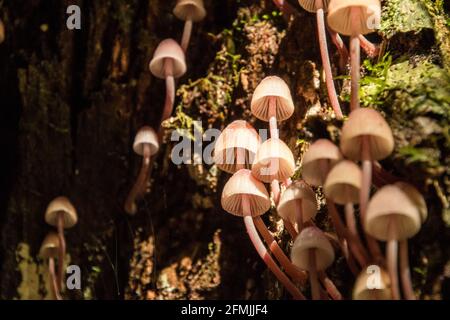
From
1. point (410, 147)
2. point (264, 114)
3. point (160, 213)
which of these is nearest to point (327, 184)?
point (410, 147)

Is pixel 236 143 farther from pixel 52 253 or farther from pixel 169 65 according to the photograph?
pixel 52 253

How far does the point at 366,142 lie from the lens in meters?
2.00

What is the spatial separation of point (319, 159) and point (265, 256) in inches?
21.3

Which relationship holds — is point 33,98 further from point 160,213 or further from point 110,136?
point 160,213

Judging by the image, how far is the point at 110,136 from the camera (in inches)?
139

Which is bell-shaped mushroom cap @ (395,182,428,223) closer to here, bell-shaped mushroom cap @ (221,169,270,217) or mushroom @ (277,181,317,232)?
mushroom @ (277,181,317,232)

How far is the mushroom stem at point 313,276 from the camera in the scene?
2.08 meters

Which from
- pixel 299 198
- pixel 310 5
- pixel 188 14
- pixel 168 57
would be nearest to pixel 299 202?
pixel 299 198

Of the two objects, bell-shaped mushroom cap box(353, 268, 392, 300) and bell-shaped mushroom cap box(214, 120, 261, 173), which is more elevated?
bell-shaped mushroom cap box(214, 120, 261, 173)

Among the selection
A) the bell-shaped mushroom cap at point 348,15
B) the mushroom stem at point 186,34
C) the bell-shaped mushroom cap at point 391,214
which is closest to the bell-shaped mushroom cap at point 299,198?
the bell-shaped mushroom cap at point 391,214

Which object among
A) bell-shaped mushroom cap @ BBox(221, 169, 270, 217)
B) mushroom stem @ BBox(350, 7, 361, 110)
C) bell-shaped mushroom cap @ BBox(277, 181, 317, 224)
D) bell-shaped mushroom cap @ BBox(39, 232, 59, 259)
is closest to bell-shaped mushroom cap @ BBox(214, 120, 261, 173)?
bell-shaped mushroom cap @ BBox(221, 169, 270, 217)

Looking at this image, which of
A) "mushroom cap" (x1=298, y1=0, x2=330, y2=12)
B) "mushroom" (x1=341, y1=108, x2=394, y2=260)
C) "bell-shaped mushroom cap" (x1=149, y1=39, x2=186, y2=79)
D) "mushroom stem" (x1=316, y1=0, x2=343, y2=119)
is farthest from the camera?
"bell-shaped mushroom cap" (x1=149, y1=39, x2=186, y2=79)

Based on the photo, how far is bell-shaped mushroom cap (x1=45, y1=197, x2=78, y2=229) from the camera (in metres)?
3.42

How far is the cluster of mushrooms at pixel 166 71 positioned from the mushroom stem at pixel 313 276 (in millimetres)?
1514
